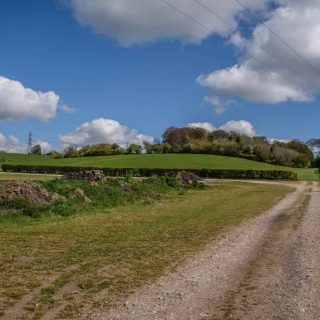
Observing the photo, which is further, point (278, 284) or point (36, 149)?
point (36, 149)

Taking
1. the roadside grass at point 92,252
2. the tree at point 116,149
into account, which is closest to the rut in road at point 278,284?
the roadside grass at point 92,252

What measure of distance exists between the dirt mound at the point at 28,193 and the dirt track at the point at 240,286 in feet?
28.7

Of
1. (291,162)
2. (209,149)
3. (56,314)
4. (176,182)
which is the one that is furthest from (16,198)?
(209,149)

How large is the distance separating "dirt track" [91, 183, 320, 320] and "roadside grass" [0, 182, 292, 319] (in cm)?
53

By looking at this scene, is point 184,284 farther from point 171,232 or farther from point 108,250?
point 171,232

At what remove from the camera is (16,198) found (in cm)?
1852

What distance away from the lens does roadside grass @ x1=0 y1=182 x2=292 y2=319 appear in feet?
26.2

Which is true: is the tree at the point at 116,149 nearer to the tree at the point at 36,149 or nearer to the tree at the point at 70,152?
the tree at the point at 70,152

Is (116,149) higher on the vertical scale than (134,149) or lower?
lower

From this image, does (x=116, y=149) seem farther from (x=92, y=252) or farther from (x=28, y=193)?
(x=92, y=252)

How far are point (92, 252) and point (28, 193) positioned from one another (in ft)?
27.7

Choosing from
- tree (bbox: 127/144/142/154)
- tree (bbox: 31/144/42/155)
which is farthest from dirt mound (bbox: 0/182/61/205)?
tree (bbox: 31/144/42/155)

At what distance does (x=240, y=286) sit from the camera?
8648mm

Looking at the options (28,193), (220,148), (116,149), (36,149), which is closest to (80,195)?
(28,193)
